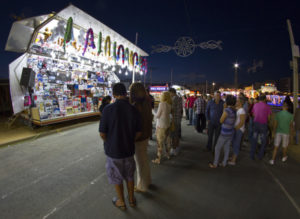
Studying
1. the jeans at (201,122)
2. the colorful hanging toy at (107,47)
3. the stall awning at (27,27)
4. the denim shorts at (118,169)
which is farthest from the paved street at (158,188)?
the colorful hanging toy at (107,47)

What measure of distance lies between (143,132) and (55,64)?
7348mm

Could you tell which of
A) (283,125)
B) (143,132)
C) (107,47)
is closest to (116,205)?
(143,132)

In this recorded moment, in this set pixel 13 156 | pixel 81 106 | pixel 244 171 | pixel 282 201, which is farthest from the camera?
pixel 81 106

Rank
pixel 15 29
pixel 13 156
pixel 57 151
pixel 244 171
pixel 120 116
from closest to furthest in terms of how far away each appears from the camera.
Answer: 1. pixel 120 116
2. pixel 244 171
3. pixel 13 156
4. pixel 57 151
5. pixel 15 29

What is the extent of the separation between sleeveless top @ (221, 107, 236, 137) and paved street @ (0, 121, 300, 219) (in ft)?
3.09

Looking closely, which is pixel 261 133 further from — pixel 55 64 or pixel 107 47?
pixel 55 64

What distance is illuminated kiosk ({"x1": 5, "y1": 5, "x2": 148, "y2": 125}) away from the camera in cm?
633

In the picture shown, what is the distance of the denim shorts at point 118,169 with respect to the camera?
224 centimetres

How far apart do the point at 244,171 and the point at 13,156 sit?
6.20 m

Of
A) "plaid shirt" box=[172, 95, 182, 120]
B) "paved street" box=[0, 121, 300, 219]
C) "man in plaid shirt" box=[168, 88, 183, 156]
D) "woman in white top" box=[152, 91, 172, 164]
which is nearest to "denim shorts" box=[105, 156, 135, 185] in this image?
"paved street" box=[0, 121, 300, 219]

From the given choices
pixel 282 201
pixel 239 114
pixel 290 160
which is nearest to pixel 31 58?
pixel 239 114

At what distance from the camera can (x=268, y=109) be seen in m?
4.06

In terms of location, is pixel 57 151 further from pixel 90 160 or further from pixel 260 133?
pixel 260 133

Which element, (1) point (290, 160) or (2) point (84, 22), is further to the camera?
(2) point (84, 22)
